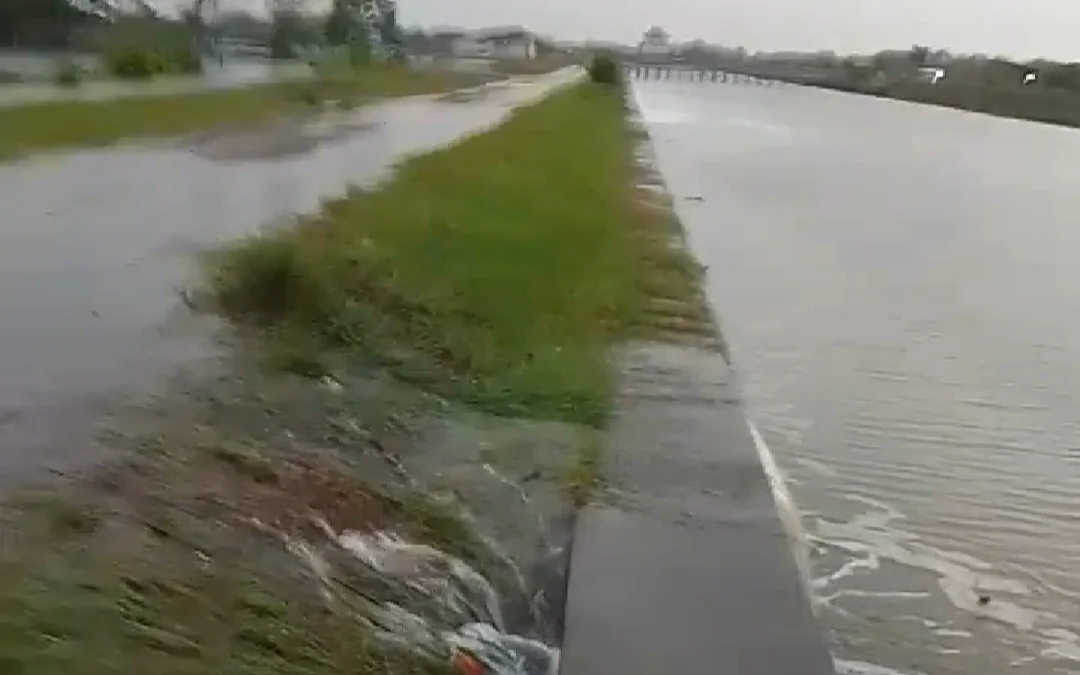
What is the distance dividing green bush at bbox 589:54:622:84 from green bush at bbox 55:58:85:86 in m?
45.4

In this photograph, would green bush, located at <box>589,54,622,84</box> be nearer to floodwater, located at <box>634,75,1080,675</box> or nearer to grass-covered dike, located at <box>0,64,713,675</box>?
floodwater, located at <box>634,75,1080,675</box>

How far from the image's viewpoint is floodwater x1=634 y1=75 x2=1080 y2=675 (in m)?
8.55

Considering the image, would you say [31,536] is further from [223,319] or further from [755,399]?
[755,399]

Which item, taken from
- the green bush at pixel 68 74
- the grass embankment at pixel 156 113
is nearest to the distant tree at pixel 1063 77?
the grass embankment at pixel 156 113

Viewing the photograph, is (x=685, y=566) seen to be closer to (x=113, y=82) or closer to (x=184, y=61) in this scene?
(x=113, y=82)

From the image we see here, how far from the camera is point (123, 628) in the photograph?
17.6 ft

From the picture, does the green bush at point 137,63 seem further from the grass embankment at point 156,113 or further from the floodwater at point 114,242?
the floodwater at point 114,242

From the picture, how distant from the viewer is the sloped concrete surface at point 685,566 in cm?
636

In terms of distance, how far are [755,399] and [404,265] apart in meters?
3.83

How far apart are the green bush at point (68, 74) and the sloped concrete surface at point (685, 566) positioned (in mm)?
29896

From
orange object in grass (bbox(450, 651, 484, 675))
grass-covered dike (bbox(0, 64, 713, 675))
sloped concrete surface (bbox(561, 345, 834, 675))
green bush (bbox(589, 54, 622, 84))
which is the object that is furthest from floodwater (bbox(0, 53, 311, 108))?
orange object in grass (bbox(450, 651, 484, 675))

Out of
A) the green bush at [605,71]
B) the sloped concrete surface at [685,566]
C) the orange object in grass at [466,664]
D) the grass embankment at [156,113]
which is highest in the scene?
the orange object in grass at [466,664]

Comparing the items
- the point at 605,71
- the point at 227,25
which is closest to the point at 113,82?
the point at 227,25

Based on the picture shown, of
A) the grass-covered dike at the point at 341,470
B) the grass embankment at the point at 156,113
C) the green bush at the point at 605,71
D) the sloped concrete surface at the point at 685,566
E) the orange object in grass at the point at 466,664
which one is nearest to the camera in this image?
the grass-covered dike at the point at 341,470
